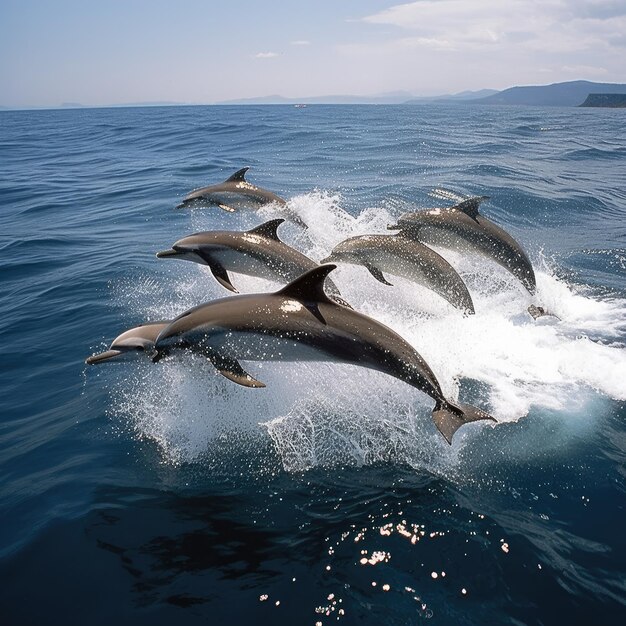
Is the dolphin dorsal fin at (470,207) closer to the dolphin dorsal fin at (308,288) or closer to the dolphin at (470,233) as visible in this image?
the dolphin at (470,233)

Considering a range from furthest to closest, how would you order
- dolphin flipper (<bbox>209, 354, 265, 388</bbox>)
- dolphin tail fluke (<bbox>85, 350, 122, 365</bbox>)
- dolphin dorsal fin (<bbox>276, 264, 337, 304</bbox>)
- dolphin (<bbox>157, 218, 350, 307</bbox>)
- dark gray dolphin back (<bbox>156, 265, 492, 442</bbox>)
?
dolphin (<bbox>157, 218, 350, 307</bbox>), dolphin tail fluke (<bbox>85, 350, 122, 365</bbox>), dolphin flipper (<bbox>209, 354, 265, 388</bbox>), dark gray dolphin back (<bbox>156, 265, 492, 442</bbox>), dolphin dorsal fin (<bbox>276, 264, 337, 304</bbox>)

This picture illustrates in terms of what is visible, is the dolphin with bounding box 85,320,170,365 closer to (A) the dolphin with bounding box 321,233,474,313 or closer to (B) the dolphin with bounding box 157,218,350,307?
(B) the dolphin with bounding box 157,218,350,307

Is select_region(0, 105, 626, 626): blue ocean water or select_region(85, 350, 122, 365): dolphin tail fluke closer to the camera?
select_region(0, 105, 626, 626): blue ocean water

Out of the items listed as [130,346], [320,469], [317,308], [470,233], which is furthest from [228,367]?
[470,233]

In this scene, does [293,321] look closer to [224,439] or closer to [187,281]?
[224,439]

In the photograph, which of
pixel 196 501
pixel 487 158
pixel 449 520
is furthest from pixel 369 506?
pixel 487 158

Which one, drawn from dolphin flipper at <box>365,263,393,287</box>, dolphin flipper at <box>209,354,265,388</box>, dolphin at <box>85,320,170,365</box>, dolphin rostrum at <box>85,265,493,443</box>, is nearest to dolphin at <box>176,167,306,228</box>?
dolphin flipper at <box>365,263,393,287</box>

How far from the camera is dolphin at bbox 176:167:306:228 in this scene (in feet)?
33.6

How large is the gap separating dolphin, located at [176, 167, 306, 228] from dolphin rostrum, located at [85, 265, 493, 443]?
5231 millimetres

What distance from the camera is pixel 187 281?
1187 cm

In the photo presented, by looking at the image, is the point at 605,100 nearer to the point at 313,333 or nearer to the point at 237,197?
the point at 237,197

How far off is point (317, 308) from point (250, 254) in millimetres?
2615

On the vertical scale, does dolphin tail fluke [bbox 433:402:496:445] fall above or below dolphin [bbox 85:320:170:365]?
below

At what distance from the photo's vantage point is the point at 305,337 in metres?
5.10
